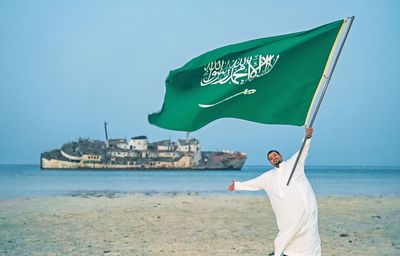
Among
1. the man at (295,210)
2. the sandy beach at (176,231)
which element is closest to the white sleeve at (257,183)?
the man at (295,210)

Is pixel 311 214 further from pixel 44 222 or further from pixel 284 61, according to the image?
pixel 44 222

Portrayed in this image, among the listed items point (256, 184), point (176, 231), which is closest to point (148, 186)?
point (176, 231)

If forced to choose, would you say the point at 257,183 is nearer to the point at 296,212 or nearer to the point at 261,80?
the point at 296,212

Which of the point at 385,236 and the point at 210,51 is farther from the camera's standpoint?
the point at 385,236

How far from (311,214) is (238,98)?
1559 mm

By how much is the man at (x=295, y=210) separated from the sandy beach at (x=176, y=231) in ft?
12.1

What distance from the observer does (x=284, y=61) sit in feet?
22.2

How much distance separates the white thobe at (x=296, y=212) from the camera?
20.4ft

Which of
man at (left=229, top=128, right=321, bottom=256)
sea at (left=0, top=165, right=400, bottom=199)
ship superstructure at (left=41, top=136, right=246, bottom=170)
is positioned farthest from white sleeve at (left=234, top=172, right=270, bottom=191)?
ship superstructure at (left=41, top=136, right=246, bottom=170)

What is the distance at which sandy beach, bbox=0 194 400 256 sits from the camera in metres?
10.3

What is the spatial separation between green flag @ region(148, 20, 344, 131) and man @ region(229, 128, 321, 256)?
540mm

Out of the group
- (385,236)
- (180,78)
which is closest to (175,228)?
(385,236)

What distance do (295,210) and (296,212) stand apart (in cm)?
2

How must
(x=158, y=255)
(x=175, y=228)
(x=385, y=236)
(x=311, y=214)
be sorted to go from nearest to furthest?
(x=311, y=214), (x=158, y=255), (x=385, y=236), (x=175, y=228)
